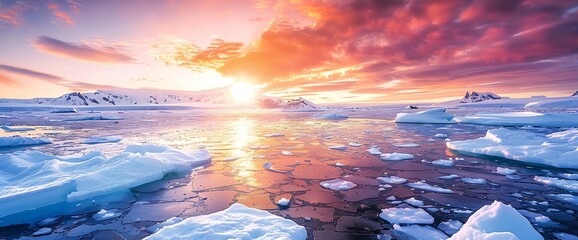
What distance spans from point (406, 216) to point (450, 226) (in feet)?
1.93

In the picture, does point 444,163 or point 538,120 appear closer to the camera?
point 444,163

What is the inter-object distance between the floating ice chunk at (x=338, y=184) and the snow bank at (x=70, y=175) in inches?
153

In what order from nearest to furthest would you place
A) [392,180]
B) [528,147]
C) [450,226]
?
[450,226], [392,180], [528,147]

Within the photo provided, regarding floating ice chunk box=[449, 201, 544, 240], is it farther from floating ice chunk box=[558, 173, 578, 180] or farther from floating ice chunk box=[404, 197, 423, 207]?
floating ice chunk box=[558, 173, 578, 180]

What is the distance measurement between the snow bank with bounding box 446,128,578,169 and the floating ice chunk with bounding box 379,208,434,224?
5.45 meters

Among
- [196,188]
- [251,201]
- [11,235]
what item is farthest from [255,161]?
[11,235]

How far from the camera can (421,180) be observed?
604cm

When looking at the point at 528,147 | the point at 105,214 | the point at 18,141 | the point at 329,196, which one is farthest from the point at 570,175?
the point at 18,141

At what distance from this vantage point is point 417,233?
3.60 metres

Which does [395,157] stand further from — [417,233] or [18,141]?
[18,141]

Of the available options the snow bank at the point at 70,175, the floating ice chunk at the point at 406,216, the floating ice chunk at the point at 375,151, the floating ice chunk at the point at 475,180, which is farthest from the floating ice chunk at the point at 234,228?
the floating ice chunk at the point at 375,151

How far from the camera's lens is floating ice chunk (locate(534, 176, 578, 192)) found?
5.27 m

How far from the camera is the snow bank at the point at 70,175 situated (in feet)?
15.4

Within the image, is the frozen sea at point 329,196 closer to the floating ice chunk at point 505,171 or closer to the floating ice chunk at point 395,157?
the floating ice chunk at point 505,171
